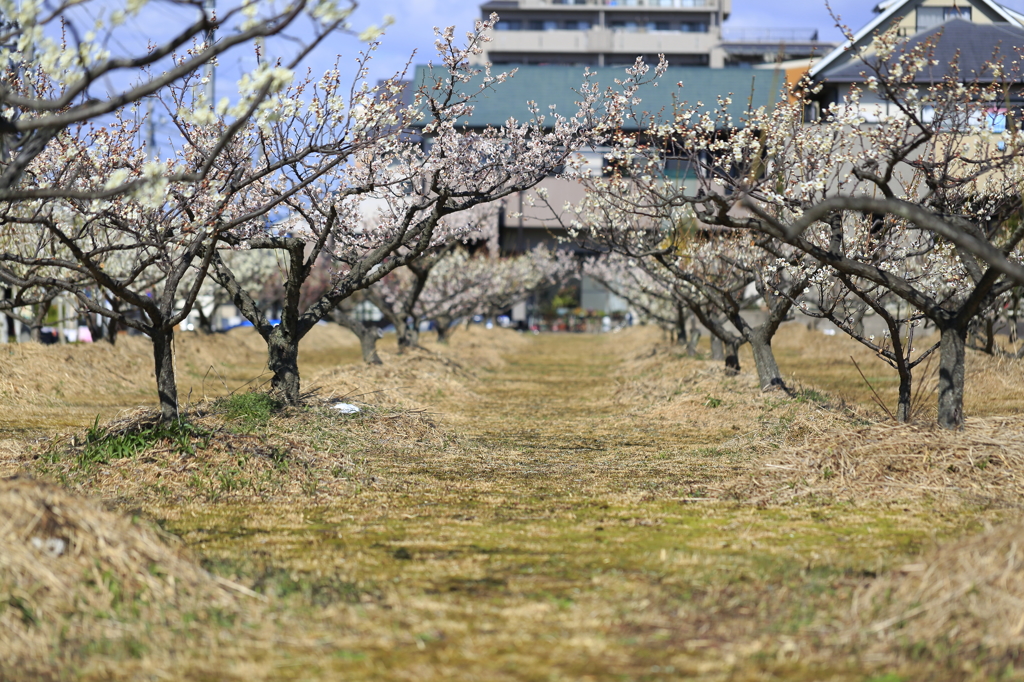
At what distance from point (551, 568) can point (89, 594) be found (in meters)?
2.59

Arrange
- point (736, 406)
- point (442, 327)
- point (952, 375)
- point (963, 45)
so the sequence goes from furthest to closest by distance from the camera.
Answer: point (442, 327) → point (963, 45) → point (736, 406) → point (952, 375)

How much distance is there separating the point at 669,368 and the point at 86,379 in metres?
12.6

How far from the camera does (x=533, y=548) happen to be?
21.0 ft

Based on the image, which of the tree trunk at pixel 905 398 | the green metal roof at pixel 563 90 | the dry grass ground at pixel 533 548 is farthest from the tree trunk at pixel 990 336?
the green metal roof at pixel 563 90

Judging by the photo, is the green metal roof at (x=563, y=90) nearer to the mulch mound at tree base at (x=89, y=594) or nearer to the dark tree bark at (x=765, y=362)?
the dark tree bark at (x=765, y=362)

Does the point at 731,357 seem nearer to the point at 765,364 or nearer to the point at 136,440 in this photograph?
the point at 765,364

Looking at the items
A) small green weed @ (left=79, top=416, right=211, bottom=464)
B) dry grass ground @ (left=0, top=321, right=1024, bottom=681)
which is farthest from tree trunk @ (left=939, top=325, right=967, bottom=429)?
small green weed @ (left=79, top=416, right=211, bottom=464)

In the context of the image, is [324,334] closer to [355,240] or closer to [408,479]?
[355,240]

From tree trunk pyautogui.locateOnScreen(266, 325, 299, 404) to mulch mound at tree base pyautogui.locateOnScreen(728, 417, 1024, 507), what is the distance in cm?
652

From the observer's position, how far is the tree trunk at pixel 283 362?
12.7 meters

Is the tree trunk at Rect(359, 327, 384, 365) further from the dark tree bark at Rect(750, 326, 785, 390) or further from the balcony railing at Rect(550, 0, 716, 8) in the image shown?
the balcony railing at Rect(550, 0, 716, 8)

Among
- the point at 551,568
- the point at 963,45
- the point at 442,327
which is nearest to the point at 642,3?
the point at 963,45

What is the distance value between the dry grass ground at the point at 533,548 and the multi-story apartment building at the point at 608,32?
74.3 m

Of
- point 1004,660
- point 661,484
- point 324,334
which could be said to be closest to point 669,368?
point 661,484
